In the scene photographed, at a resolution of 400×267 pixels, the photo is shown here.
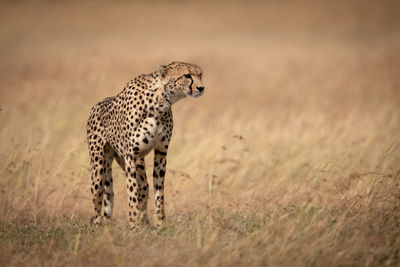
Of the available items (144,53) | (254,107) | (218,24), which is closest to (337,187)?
(254,107)

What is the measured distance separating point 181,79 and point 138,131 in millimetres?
584

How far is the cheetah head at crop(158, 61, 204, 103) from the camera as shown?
4.57 meters

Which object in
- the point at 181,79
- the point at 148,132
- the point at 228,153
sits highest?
the point at 181,79

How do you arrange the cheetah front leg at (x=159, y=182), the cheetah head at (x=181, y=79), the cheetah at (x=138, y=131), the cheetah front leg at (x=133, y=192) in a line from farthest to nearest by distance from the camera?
the cheetah front leg at (x=159, y=182) < the cheetah front leg at (x=133, y=192) < the cheetah at (x=138, y=131) < the cheetah head at (x=181, y=79)

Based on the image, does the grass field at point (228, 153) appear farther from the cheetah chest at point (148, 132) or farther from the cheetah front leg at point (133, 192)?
the cheetah chest at point (148, 132)

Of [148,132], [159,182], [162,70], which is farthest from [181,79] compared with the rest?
[159,182]

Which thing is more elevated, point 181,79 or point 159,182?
point 181,79

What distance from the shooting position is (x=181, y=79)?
4621 mm

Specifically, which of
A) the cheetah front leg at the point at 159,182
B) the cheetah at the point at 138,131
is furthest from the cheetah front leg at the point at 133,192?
the cheetah front leg at the point at 159,182

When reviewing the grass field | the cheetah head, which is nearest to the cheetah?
the cheetah head

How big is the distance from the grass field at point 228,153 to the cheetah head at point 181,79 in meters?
0.75

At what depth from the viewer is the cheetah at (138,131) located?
4.68 metres

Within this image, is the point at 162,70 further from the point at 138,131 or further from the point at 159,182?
the point at 159,182

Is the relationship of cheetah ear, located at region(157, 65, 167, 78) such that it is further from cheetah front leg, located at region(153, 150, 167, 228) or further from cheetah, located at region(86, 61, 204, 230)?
cheetah front leg, located at region(153, 150, 167, 228)
